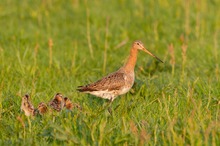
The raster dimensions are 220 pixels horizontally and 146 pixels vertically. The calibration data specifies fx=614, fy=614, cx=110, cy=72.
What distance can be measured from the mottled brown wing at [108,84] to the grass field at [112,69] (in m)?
0.23

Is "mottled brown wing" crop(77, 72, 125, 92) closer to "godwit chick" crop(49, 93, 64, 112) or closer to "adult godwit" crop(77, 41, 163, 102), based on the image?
"adult godwit" crop(77, 41, 163, 102)

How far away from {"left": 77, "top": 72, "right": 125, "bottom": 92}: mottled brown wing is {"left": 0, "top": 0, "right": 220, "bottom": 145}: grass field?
0.23 metres

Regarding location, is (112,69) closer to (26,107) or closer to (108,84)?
(108,84)

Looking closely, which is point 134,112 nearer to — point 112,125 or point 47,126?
point 112,125

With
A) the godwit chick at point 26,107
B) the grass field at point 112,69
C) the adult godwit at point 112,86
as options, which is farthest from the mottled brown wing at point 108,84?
the godwit chick at point 26,107

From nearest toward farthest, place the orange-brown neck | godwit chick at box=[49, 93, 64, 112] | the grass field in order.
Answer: the grass field, godwit chick at box=[49, 93, 64, 112], the orange-brown neck

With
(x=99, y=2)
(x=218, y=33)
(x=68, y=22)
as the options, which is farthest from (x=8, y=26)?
(x=218, y=33)

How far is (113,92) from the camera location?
9.34 metres

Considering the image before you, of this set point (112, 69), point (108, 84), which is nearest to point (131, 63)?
point (108, 84)

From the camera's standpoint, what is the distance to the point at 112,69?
37.9ft

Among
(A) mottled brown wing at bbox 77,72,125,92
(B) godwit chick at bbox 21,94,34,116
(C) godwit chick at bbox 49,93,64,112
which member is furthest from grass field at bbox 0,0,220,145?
(C) godwit chick at bbox 49,93,64,112

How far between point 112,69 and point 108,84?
2.25 m

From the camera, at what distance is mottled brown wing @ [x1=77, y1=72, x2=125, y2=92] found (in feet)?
30.0

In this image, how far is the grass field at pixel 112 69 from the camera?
23.0 feet
